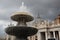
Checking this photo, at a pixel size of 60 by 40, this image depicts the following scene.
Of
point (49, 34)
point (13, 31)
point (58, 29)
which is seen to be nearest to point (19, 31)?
point (13, 31)

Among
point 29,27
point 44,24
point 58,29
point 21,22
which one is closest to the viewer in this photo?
point 29,27

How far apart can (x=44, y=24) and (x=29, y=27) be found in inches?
1770

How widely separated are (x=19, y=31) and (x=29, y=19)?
8.38 feet

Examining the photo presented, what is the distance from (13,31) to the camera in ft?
69.2

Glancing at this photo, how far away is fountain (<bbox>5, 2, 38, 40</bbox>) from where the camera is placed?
20781 millimetres

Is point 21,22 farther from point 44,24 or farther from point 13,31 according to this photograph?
point 44,24

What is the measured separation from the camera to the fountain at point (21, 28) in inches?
818

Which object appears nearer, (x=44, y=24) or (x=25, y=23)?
(x=25, y=23)

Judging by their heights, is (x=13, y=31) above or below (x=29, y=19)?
below

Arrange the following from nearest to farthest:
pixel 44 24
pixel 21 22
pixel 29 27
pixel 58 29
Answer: pixel 29 27, pixel 21 22, pixel 58 29, pixel 44 24

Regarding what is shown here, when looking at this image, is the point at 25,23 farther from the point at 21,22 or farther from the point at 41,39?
the point at 41,39

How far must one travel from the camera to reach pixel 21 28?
68.1 feet

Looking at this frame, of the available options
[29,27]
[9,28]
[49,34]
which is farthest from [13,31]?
[49,34]

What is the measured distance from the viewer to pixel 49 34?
218 ft
